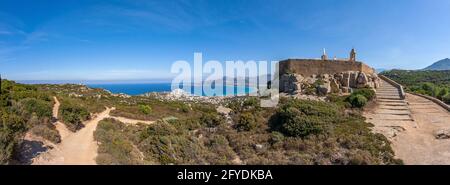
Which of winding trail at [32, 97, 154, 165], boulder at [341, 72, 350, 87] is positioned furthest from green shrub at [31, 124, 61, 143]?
boulder at [341, 72, 350, 87]

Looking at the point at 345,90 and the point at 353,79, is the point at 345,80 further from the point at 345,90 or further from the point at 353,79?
the point at 345,90

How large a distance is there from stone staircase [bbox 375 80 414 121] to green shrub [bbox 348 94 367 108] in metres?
1.10

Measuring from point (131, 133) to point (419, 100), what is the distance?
25037 mm

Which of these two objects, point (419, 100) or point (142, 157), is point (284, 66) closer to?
point (419, 100)

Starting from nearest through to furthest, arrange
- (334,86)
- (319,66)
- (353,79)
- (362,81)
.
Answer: (334,86), (362,81), (353,79), (319,66)

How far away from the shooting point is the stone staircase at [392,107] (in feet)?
56.1

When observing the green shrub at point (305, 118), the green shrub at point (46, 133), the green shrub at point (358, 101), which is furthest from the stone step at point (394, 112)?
the green shrub at point (46, 133)

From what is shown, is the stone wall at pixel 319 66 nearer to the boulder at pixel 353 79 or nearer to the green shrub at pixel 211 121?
the boulder at pixel 353 79

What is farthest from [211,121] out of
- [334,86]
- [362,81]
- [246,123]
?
[362,81]

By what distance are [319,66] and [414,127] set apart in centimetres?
1252

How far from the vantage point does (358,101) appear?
755 inches

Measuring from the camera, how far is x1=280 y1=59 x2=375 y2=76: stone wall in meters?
26.5
